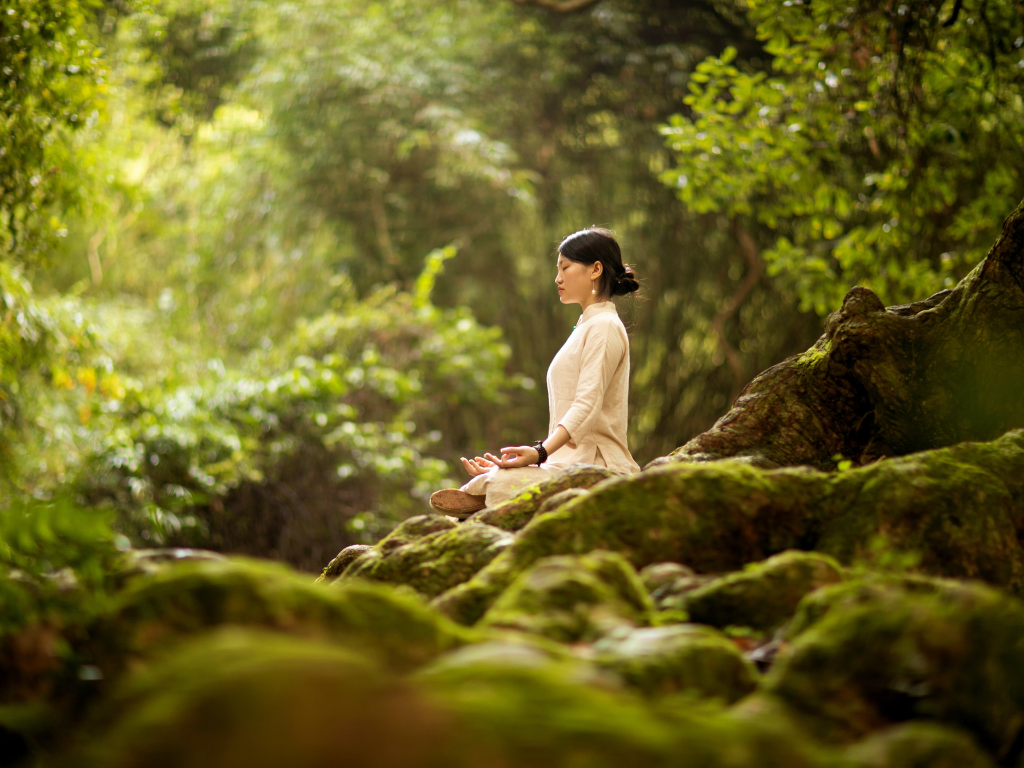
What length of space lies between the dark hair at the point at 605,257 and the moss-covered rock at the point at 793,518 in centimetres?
177

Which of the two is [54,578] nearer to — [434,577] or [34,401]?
[434,577]

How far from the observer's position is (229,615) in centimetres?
163

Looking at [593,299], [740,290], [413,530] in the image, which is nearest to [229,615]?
[413,530]

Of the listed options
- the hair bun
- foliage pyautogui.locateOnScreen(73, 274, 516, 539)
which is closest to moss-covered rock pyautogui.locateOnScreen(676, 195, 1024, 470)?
the hair bun

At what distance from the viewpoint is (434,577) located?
2953mm

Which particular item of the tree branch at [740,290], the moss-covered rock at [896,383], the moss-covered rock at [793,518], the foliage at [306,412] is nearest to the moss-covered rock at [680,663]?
the moss-covered rock at [793,518]

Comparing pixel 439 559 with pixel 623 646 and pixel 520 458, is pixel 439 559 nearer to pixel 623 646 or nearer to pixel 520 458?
pixel 520 458

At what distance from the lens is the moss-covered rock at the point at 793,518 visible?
2650mm

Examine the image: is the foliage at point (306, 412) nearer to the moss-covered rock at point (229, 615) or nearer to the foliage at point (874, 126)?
the foliage at point (874, 126)

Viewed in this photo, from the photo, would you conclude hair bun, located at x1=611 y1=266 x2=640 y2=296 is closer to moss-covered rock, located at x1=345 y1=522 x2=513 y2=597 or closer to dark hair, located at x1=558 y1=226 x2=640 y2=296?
dark hair, located at x1=558 y1=226 x2=640 y2=296

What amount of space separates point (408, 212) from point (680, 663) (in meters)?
12.6

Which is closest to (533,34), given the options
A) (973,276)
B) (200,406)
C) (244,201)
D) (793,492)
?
(244,201)

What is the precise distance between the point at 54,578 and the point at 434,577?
47.8 inches

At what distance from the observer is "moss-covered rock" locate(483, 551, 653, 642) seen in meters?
1.99
